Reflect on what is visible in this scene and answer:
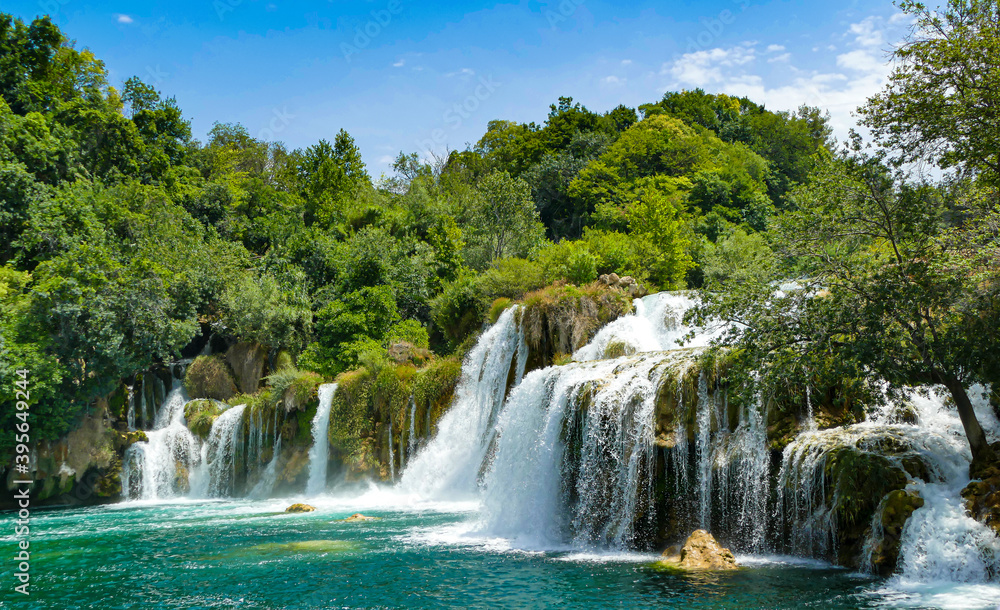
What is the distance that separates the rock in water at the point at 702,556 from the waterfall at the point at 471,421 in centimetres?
1001

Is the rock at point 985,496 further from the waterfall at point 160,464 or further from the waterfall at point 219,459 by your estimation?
the waterfall at point 160,464

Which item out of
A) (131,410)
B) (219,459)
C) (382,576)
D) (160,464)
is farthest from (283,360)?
(382,576)

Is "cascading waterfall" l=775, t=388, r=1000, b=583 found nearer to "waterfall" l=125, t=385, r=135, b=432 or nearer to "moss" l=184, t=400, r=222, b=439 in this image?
"moss" l=184, t=400, r=222, b=439

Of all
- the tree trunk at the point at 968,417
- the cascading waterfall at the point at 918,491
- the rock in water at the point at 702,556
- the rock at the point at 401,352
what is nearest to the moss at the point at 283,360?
the rock at the point at 401,352

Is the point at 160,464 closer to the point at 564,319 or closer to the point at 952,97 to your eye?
the point at 564,319

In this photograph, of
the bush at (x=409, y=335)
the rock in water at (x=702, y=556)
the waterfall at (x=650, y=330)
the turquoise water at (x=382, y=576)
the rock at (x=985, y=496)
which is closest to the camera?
the rock at (x=985, y=496)

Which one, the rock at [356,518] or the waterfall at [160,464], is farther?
the waterfall at [160,464]

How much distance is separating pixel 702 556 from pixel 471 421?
12.1 m

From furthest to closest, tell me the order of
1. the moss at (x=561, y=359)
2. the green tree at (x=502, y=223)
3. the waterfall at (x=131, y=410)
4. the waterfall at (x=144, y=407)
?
the green tree at (x=502, y=223) < the waterfall at (x=144, y=407) < the waterfall at (x=131, y=410) < the moss at (x=561, y=359)

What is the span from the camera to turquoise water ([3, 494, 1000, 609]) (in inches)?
372

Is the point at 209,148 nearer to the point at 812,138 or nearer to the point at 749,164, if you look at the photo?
the point at 749,164

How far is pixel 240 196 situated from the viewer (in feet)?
149

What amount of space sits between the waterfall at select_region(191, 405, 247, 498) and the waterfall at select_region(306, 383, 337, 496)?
3483 mm

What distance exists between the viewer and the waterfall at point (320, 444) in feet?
80.8
